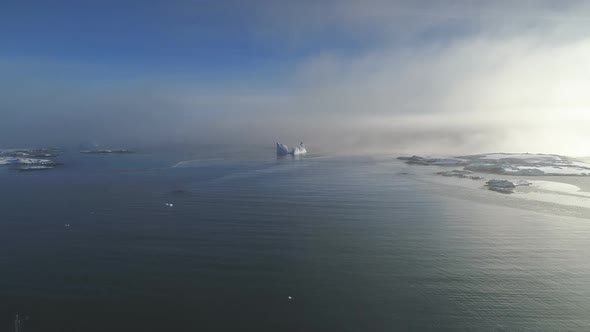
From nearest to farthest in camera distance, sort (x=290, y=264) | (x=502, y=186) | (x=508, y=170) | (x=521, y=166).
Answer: (x=290, y=264)
(x=502, y=186)
(x=508, y=170)
(x=521, y=166)

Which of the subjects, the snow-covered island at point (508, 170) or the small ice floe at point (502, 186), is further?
the snow-covered island at point (508, 170)

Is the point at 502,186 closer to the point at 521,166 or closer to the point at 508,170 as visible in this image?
the point at 508,170

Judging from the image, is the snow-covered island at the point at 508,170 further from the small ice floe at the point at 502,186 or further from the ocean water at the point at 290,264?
the ocean water at the point at 290,264

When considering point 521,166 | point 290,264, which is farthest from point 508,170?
point 290,264

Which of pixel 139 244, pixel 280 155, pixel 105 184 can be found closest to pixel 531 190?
pixel 139 244

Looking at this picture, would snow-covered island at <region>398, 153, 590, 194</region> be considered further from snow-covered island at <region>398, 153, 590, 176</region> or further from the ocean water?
the ocean water

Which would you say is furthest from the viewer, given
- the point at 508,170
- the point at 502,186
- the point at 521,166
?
the point at 521,166

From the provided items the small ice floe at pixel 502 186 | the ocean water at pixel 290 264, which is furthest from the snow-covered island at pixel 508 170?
the ocean water at pixel 290 264

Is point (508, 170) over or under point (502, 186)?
over
